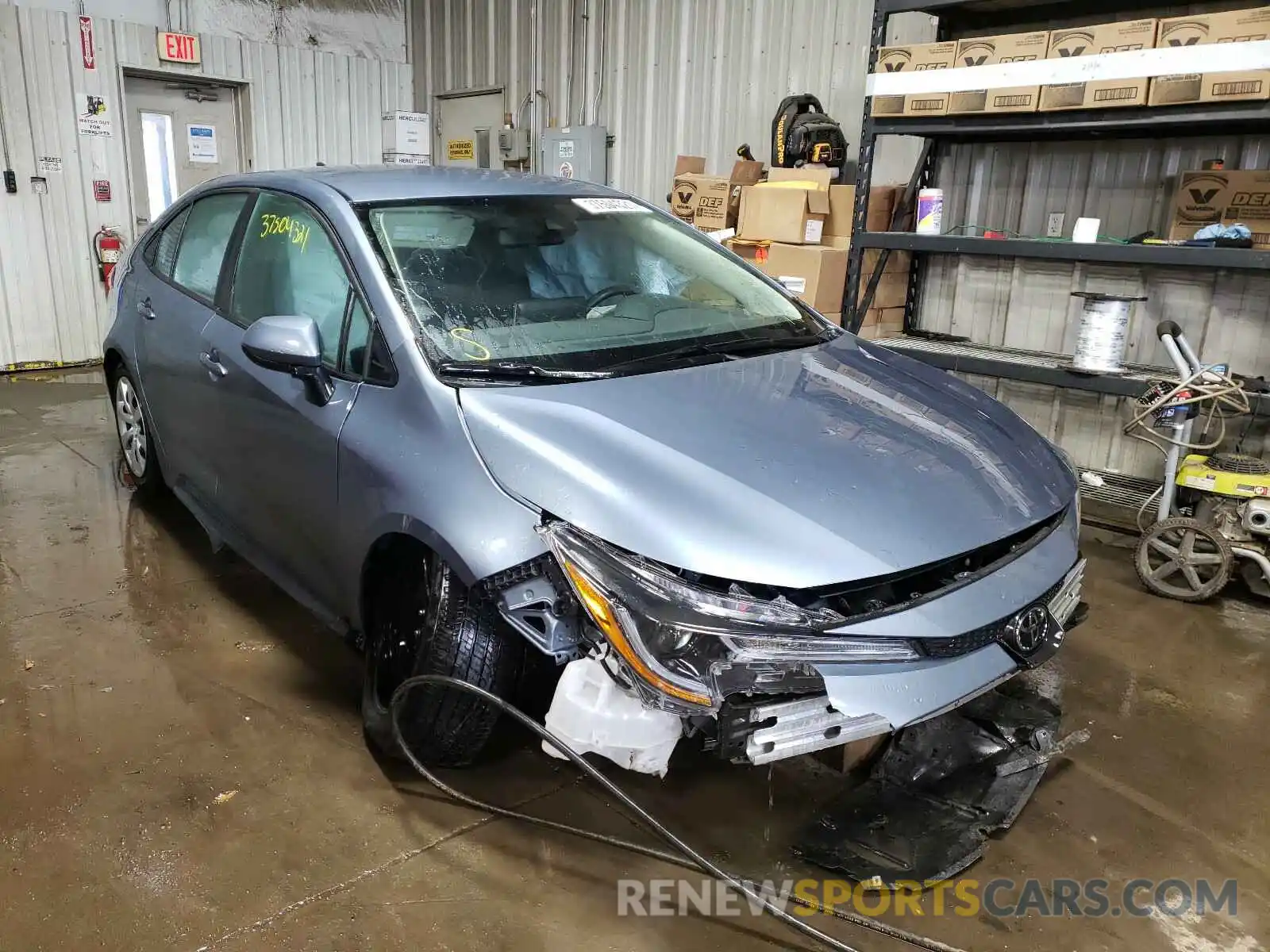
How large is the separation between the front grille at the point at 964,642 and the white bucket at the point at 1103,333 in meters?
2.40

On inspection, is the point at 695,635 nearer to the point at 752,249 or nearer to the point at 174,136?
the point at 752,249

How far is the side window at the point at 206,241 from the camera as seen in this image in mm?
2904

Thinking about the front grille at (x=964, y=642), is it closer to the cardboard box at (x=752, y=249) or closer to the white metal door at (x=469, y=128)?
the cardboard box at (x=752, y=249)

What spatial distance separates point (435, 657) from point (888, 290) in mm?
3685

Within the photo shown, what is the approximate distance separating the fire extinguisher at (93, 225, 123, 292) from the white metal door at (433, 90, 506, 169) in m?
2.72

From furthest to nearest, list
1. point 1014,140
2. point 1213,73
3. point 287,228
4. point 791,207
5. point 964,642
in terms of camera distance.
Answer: point 791,207
point 1014,140
point 1213,73
point 287,228
point 964,642

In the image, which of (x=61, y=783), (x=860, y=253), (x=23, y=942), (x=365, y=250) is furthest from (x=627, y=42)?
(x=23, y=942)

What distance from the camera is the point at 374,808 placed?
2078mm

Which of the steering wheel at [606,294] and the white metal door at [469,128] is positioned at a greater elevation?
the white metal door at [469,128]

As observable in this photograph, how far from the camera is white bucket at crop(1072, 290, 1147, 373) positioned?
371 cm

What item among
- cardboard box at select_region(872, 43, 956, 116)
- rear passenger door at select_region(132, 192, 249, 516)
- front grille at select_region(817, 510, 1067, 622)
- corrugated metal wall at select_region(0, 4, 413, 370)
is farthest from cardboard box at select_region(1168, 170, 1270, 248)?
corrugated metal wall at select_region(0, 4, 413, 370)

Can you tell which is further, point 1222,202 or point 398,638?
point 1222,202

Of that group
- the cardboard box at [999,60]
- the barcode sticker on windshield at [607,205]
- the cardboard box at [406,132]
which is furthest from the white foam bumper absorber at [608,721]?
the cardboard box at [406,132]

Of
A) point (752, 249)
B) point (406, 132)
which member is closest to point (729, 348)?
point (752, 249)
